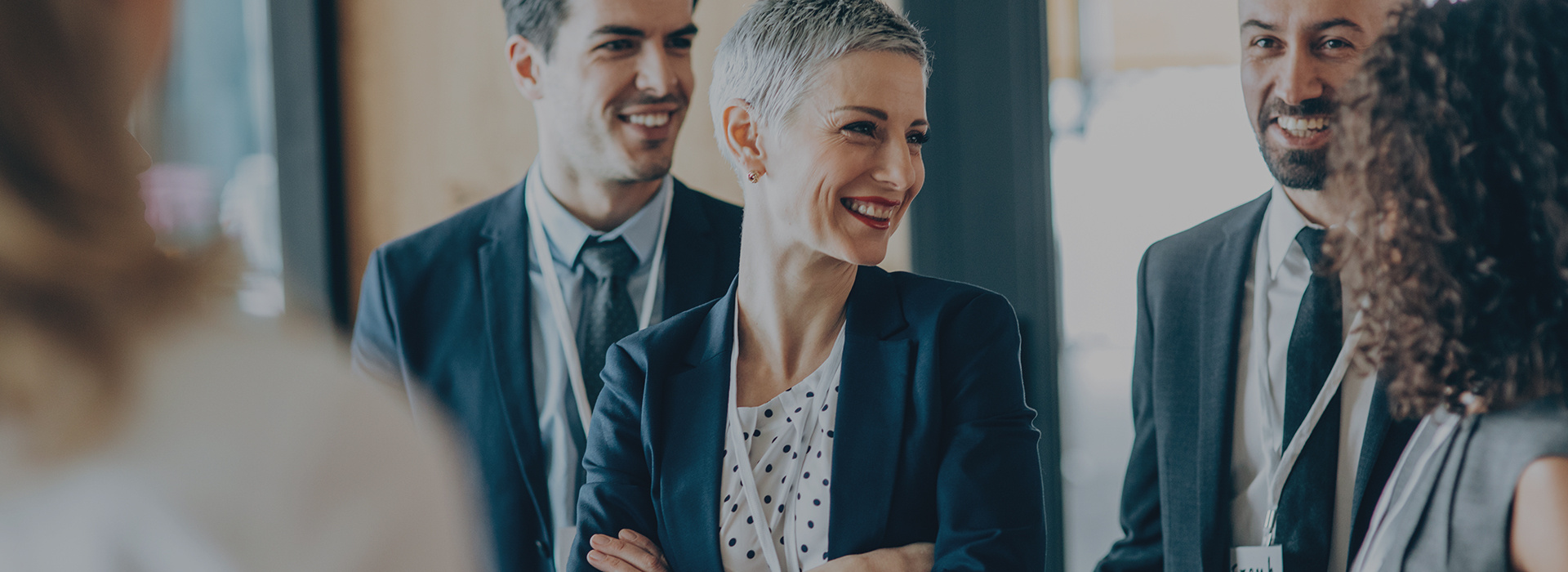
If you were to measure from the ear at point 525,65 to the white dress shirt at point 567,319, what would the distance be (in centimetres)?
31

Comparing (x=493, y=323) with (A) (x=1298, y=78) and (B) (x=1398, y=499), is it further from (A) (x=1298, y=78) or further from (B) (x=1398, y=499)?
(B) (x=1398, y=499)

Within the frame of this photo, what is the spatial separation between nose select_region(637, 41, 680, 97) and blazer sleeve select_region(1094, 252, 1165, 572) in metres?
1.29

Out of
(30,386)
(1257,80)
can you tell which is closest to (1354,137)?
(1257,80)

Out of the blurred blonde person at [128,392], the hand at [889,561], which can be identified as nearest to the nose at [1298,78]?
the hand at [889,561]

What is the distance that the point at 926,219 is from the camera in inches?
110

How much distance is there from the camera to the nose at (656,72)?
281cm

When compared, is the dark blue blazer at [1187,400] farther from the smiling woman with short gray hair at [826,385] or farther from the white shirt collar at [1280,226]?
the smiling woman with short gray hair at [826,385]

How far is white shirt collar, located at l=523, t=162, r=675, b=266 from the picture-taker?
2.89 m

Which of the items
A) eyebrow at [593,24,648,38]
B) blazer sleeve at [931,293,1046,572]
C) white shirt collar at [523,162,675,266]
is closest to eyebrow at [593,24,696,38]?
eyebrow at [593,24,648,38]

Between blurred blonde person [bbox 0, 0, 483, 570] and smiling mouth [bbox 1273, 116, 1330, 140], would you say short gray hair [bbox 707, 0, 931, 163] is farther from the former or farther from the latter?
blurred blonde person [bbox 0, 0, 483, 570]

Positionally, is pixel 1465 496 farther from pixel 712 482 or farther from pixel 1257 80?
pixel 712 482

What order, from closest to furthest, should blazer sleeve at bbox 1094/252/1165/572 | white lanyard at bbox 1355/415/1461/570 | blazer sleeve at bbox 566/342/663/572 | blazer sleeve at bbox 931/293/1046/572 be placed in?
white lanyard at bbox 1355/415/1461/570
blazer sleeve at bbox 931/293/1046/572
blazer sleeve at bbox 566/342/663/572
blazer sleeve at bbox 1094/252/1165/572

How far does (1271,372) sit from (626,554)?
143 cm

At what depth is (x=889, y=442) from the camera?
7.27 feet
